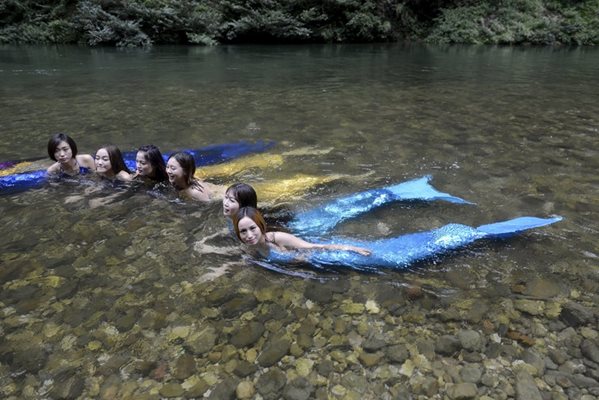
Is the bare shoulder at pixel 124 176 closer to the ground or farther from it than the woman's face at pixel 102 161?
closer to the ground

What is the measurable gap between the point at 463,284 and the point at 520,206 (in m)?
1.66

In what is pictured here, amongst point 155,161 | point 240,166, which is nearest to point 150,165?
point 155,161

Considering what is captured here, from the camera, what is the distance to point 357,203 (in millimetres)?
4539

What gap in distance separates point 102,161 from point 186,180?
3.61 feet

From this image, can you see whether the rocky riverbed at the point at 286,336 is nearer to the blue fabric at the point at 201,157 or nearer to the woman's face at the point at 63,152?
the woman's face at the point at 63,152

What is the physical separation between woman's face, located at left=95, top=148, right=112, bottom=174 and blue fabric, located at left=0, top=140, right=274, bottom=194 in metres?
0.64

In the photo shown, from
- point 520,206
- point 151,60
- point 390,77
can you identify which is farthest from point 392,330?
point 151,60

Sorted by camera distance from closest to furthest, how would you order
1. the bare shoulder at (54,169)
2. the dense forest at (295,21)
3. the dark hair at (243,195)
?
the dark hair at (243,195) < the bare shoulder at (54,169) < the dense forest at (295,21)

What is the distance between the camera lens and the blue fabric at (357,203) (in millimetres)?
4180

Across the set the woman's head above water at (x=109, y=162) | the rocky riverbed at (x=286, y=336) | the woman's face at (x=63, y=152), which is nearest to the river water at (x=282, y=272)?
the rocky riverbed at (x=286, y=336)

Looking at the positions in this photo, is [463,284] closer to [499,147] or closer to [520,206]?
[520,206]

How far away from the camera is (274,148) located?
6.55m

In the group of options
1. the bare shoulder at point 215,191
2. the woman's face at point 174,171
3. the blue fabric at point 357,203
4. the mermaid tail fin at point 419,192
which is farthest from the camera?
the bare shoulder at point 215,191

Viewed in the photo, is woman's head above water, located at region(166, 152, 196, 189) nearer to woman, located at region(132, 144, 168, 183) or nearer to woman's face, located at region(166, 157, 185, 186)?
woman's face, located at region(166, 157, 185, 186)
